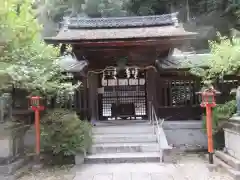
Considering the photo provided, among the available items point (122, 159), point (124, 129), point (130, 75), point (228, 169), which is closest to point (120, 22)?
point (130, 75)

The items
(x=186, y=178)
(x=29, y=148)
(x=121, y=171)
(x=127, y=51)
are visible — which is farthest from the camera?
(x=127, y=51)

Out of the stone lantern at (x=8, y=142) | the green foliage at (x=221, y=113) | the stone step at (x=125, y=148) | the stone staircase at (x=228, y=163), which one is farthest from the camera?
the stone step at (x=125, y=148)

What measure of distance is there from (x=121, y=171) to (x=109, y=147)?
1842mm

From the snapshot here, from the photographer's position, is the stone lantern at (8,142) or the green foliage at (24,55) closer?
the green foliage at (24,55)

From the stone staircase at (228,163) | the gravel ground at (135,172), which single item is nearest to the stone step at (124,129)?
the gravel ground at (135,172)

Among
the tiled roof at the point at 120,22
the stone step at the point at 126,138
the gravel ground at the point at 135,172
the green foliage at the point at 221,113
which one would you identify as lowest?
the gravel ground at the point at 135,172

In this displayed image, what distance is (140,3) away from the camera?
98.8 ft

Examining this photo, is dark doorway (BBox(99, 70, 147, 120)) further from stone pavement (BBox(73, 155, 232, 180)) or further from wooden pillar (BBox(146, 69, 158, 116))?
stone pavement (BBox(73, 155, 232, 180))

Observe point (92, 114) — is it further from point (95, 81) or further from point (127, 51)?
point (127, 51)

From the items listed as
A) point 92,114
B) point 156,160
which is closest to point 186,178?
point 156,160

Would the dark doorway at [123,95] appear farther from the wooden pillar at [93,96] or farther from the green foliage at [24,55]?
the green foliage at [24,55]

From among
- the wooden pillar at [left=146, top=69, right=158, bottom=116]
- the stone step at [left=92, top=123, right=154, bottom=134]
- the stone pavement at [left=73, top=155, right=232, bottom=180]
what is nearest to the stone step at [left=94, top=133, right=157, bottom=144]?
the stone step at [left=92, top=123, right=154, bottom=134]

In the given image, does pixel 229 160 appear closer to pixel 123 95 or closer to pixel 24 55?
pixel 123 95

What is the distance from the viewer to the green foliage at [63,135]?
8.00 m
